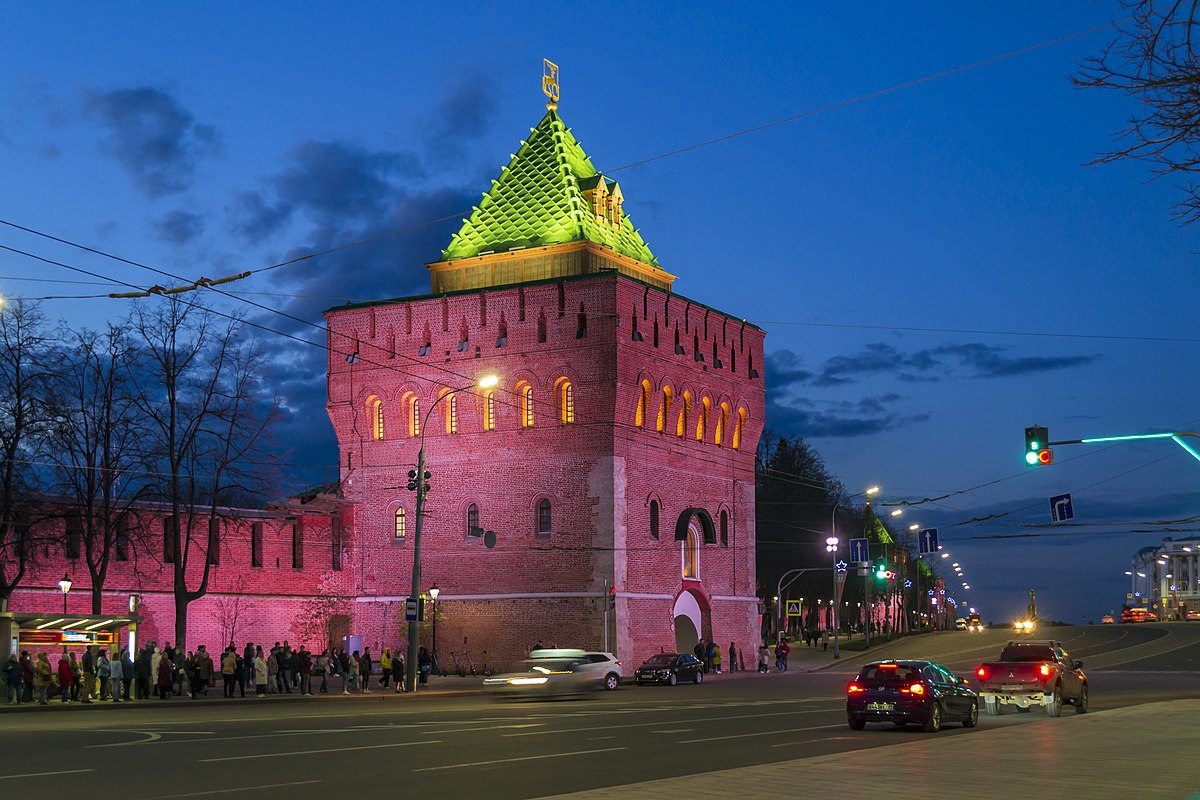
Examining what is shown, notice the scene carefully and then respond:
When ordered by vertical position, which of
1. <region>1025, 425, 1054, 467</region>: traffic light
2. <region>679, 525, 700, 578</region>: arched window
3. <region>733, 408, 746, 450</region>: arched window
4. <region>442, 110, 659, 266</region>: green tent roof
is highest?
<region>442, 110, 659, 266</region>: green tent roof

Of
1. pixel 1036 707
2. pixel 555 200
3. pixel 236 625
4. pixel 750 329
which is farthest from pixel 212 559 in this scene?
pixel 1036 707

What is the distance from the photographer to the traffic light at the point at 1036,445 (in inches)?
1382

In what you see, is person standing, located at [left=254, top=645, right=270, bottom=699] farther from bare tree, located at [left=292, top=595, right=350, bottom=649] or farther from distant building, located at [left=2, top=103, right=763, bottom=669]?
bare tree, located at [left=292, top=595, right=350, bottom=649]

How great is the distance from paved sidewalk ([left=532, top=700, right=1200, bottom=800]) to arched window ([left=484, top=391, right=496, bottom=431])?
131 feet

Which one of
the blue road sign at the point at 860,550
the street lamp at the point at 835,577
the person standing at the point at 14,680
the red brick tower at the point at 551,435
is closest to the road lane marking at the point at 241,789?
the person standing at the point at 14,680

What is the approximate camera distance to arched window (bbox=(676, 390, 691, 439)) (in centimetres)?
6266

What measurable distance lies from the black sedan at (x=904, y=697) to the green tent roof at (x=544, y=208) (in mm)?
37215

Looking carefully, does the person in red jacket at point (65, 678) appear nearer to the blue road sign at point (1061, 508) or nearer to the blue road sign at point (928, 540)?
the blue road sign at point (1061, 508)

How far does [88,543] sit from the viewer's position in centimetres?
4566

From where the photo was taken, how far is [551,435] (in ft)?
193

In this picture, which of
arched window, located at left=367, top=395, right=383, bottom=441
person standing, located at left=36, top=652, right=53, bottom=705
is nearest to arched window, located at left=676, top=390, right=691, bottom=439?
arched window, located at left=367, top=395, right=383, bottom=441

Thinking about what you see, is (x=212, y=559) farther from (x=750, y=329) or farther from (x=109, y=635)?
(x=750, y=329)

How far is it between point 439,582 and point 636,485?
942 cm

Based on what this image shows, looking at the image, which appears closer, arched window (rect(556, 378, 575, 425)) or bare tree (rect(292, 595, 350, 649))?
bare tree (rect(292, 595, 350, 649))
